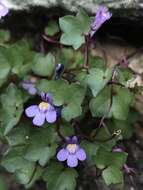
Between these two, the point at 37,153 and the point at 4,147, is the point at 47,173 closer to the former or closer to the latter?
the point at 37,153

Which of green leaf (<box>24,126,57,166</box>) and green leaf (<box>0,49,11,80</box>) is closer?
green leaf (<box>24,126,57,166</box>)

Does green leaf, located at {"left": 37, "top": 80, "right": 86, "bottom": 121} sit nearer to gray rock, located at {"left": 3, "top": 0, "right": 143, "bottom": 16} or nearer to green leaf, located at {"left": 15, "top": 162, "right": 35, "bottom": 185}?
green leaf, located at {"left": 15, "top": 162, "right": 35, "bottom": 185}

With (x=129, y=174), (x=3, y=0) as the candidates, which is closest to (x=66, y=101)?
(x=129, y=174)

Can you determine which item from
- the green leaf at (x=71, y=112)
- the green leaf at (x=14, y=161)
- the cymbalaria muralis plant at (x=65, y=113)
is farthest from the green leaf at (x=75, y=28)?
the green leaf at (x=14, y=161)

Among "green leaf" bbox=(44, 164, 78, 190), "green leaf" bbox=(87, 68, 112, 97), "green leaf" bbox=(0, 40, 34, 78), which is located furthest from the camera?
"green leaf" bbox=(0, 40, 34, 78)

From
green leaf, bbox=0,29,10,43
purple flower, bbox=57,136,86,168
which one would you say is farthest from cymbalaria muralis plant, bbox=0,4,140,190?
green leaf, bbox=0,29,10,43

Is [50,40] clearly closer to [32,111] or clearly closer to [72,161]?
[32,111]

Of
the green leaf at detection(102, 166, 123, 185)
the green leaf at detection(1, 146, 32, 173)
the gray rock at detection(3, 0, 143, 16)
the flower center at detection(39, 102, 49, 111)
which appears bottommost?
the green leaf at detection(102, 166, 123, 185)

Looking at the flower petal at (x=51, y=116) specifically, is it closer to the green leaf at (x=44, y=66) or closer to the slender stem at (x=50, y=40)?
the green leaf at (x=44, y=66)
